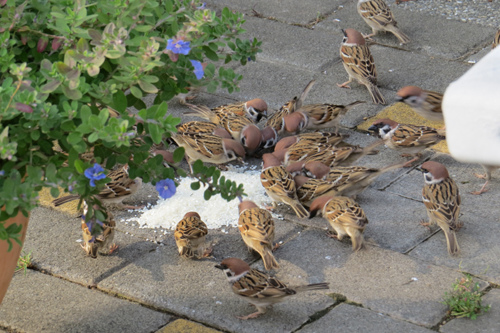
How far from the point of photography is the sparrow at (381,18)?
324 inches

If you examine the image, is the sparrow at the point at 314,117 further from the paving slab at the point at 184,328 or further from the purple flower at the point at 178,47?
the purple flower at the point at 178,47

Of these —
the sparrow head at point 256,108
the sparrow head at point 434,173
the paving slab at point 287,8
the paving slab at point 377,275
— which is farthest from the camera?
the paving slab at point 287,8

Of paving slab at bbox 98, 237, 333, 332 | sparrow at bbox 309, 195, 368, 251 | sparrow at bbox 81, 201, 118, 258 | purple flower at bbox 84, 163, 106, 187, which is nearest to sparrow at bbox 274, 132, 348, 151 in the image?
sparrow at bbox 309, 195, 368, 251

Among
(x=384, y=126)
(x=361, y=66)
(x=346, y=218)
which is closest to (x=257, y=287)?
(x=346, y=218)

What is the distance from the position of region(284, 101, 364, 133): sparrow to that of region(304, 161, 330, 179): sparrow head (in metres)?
0.78

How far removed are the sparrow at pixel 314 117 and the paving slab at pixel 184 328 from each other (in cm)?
267

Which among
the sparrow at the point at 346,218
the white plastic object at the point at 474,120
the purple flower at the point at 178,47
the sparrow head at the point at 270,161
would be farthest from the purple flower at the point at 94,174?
the sparrow head at the point at 270,161

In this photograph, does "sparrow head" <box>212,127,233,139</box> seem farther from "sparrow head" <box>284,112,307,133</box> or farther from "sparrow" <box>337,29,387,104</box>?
"sparrow" <box>337,29,387,104</box>

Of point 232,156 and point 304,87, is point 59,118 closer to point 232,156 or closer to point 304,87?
point 232,156

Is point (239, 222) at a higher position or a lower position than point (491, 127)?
lower

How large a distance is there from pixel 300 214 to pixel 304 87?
2.26 m

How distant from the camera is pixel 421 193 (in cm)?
583

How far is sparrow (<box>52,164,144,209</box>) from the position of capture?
18.1 feet

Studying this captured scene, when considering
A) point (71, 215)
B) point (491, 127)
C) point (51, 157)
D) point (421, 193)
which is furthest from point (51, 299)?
point (491, 127)
